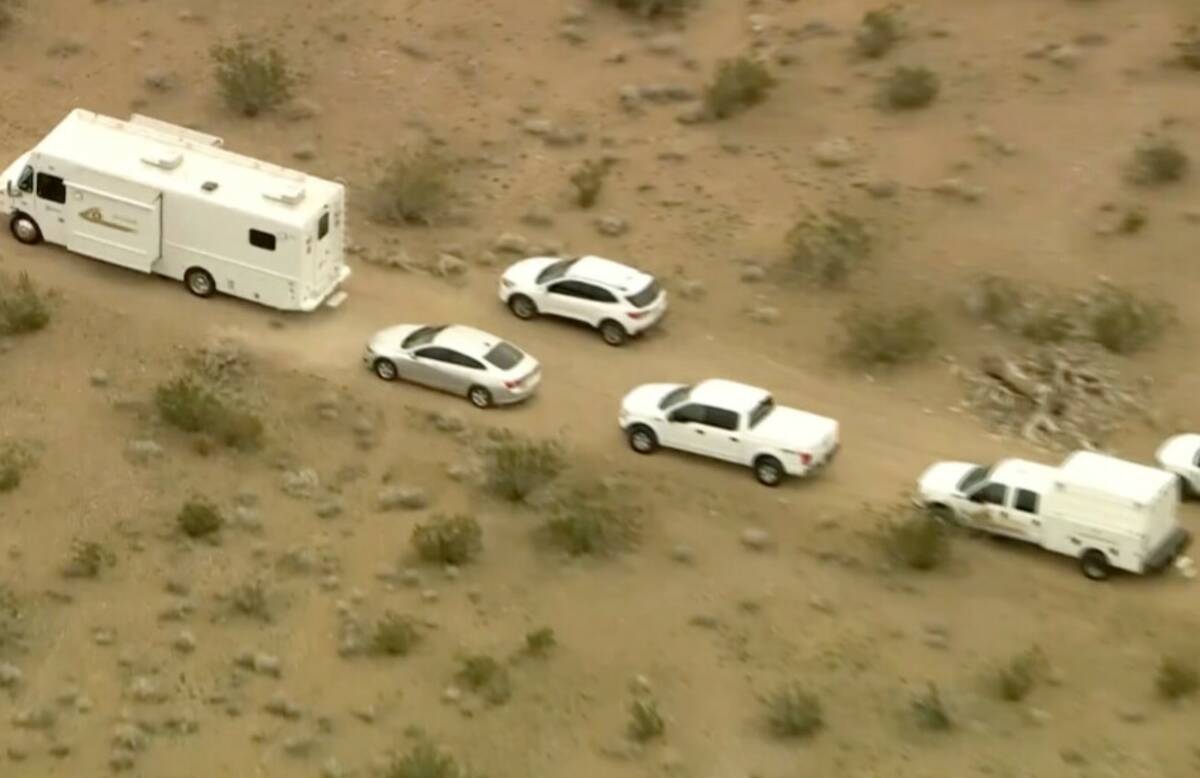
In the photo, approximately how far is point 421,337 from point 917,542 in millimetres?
8915

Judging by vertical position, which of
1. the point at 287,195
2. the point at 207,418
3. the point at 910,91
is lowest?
the point at 207,418

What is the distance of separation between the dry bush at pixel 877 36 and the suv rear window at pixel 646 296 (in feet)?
30.2

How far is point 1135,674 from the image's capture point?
34719 mm

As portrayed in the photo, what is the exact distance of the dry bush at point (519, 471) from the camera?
3809cm

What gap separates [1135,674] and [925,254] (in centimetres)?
1157

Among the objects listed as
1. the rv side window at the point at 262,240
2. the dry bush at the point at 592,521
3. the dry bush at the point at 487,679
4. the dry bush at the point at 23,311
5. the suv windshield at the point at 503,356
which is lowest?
the dry bush at the point at 23,311

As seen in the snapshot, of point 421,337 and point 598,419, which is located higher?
point 421,337

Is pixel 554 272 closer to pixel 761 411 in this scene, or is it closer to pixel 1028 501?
pixel 761 411

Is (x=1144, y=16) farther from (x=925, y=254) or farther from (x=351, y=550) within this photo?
(x=351, y=550)

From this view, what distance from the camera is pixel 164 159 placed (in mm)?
42219

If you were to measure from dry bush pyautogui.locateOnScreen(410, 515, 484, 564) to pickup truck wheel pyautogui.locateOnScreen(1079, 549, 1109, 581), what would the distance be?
8.63 meters

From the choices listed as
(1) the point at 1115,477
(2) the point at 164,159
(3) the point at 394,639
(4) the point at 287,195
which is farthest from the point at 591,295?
(1) the point at 1115,477

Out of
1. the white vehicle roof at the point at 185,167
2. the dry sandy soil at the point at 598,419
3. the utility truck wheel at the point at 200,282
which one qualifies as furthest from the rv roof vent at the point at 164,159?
the dry sandy soil at the point at 598,419

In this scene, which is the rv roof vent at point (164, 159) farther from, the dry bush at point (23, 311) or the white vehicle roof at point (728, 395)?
the white vehicle roof at point (728, 395)
